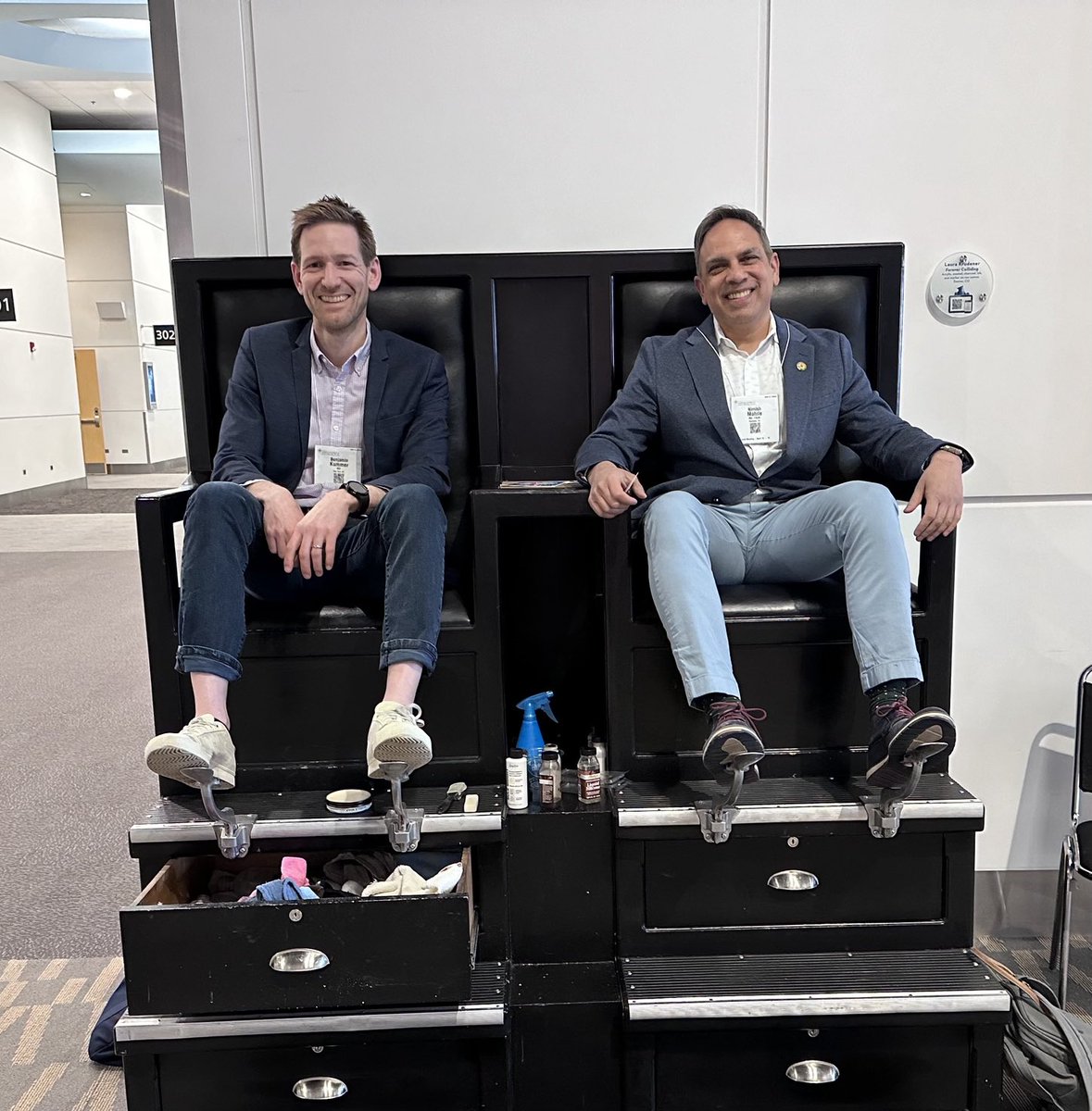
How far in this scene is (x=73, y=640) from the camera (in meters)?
5.14

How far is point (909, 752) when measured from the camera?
5.72 feet

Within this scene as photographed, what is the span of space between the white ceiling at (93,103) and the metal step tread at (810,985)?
9.61 metres

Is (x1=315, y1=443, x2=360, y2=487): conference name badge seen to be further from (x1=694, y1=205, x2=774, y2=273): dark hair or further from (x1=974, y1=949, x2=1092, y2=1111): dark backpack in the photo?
(x1=974, y1=949, x2=1092, y2=1111): dark backpack

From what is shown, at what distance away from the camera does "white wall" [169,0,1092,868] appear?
239cm

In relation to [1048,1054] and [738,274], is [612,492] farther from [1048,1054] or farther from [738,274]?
[1048,1054]

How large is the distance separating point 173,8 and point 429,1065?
2.42 metres

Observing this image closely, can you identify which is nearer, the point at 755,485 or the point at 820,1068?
the point at 820,1068

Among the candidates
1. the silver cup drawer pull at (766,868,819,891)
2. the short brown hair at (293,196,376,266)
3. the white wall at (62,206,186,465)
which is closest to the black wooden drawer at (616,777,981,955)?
the silver cup drawer pull at (766,868,819,891)

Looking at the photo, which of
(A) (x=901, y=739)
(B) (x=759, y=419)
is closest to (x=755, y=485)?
(B) (x=759, y=419)

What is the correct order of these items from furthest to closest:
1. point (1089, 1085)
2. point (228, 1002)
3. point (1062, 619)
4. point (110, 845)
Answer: point (110, 845), point (1062, 619), point (1089, 1085), point (228, 1002)

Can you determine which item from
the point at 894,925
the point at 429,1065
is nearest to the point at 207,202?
the point at 429,1065

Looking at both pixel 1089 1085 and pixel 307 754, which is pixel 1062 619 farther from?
pixel 307 754

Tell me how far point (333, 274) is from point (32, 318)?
9.82 m

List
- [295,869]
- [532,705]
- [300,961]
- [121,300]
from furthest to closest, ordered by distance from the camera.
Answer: [121,300]
[532,705]
[295,869]
[300,961]
